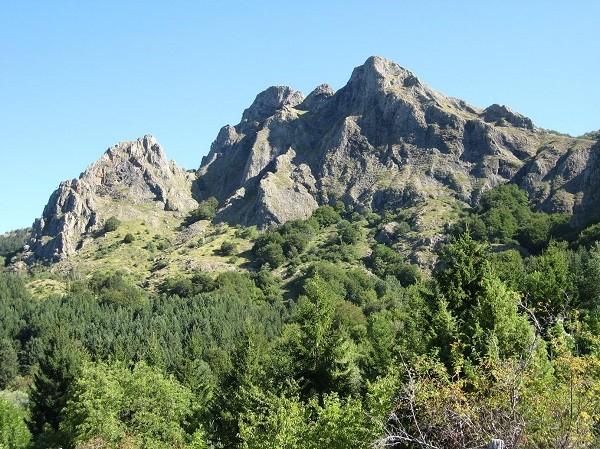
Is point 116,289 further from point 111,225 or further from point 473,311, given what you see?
point 473,311

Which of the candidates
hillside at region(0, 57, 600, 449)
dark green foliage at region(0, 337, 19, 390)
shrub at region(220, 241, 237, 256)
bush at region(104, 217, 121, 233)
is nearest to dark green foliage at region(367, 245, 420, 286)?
hillside at region(0, 57, 600, 449)

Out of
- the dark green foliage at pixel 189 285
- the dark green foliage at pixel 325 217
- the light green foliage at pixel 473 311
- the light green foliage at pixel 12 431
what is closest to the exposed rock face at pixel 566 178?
the dark green foliage at pixel 325 217

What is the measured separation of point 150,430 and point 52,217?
568 ft

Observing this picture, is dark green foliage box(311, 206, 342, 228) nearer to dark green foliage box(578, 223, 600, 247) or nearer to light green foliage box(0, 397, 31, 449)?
dark green foliage box(578, 223, 600, 247)

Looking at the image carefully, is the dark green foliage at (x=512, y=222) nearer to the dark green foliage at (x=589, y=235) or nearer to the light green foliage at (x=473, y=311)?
the dark green foliage at (x=589, y=235)

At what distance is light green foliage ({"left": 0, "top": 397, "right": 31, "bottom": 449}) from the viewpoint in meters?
51.2

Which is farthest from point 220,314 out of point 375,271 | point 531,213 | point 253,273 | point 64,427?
point 531,213

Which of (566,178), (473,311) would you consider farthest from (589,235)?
(473,311)

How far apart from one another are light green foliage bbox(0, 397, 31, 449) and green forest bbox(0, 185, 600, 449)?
0.45 feet

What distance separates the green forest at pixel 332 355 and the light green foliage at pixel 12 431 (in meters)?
0.14

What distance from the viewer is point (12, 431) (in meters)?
52.6

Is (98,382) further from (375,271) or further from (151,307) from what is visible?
(375,271)

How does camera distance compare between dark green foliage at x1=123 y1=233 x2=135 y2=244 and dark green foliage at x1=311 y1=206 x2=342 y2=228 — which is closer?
dark green foliage at x1=123 y1=233 x2=135 y2=244

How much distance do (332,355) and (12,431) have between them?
37.2m
